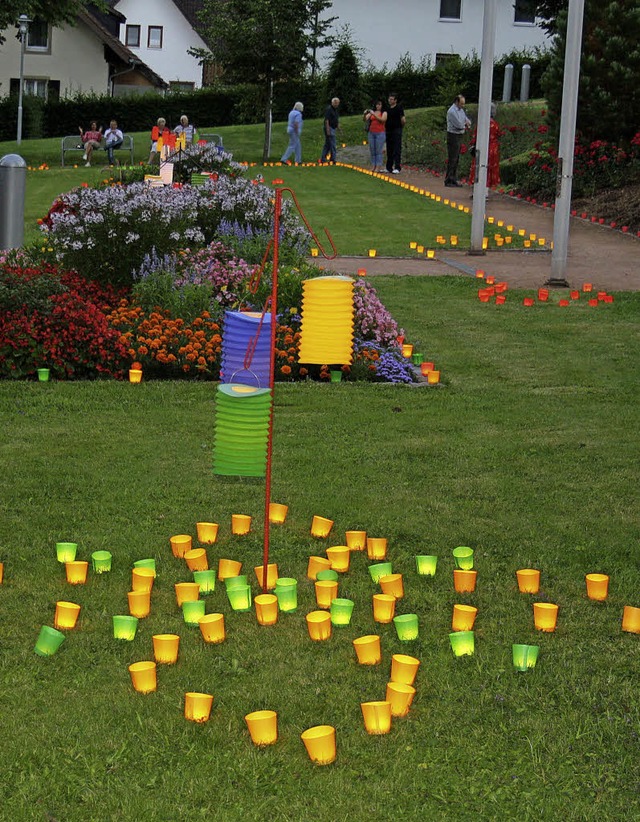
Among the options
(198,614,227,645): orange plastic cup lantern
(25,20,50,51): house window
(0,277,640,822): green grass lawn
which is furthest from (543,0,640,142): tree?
(25,20,50,51): house window

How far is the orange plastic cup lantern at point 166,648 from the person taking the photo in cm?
465

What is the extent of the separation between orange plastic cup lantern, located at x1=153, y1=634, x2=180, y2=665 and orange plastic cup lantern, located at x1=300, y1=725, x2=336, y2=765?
84 cm

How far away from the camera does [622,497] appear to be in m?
6.90

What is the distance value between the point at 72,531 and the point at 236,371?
4.43 ft

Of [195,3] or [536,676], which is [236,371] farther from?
[195,3]

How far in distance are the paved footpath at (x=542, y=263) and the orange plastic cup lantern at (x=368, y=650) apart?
10.6 meters

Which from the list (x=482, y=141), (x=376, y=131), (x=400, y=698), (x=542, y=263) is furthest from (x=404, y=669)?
(x=376, y=131)

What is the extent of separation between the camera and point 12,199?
13031 mm

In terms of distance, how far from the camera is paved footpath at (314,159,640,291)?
→ 1562cm

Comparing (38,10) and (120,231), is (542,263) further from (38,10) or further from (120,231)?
(38,10)

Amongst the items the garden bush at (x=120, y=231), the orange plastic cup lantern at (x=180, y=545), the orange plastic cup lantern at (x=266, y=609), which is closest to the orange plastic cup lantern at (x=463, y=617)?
the orange plastic cup lantern at (x=266, y=609)

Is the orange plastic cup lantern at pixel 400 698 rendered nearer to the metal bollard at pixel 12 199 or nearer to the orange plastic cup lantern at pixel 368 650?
the orange plastic cup lantern at pixel 368 650

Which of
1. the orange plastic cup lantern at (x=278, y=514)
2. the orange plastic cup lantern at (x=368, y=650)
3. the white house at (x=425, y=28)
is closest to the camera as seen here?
the orange plastic cup lantern at (x=368, y=650)

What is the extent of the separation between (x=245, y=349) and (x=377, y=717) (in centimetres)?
179
